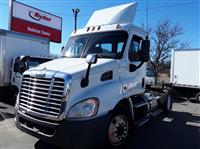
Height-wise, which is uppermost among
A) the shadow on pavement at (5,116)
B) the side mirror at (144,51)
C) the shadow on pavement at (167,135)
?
the side mirror at (144,51)

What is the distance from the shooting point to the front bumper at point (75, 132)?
157 inches

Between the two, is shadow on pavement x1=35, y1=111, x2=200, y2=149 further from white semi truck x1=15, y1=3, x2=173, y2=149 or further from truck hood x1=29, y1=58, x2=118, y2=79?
truck hood x1=29, y1=58, x2=118, y2=79

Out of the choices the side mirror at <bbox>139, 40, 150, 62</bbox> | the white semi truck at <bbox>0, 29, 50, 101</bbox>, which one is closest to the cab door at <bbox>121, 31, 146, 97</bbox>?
the side mirror at <bbox>139, 40, 150, 62</bbox>

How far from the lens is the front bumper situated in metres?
3.98

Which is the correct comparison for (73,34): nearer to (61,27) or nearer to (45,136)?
(45,136)

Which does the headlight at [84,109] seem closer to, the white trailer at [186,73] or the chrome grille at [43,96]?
the chrome grille at [43,96]

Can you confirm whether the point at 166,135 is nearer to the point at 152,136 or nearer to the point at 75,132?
the point at 152,136

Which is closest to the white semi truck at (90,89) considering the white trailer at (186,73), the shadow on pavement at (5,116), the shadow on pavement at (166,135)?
the shadow on pavement at (166,135)

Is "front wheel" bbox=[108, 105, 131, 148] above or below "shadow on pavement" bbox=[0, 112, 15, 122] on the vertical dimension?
above

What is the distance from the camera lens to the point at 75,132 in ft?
13.1

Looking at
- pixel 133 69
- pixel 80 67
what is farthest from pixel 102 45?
pixel 80 67

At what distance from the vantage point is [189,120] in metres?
8.40

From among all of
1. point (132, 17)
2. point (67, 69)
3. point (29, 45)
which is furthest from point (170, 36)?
point (67, 69)

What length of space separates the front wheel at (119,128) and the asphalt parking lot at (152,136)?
304 millimetres
